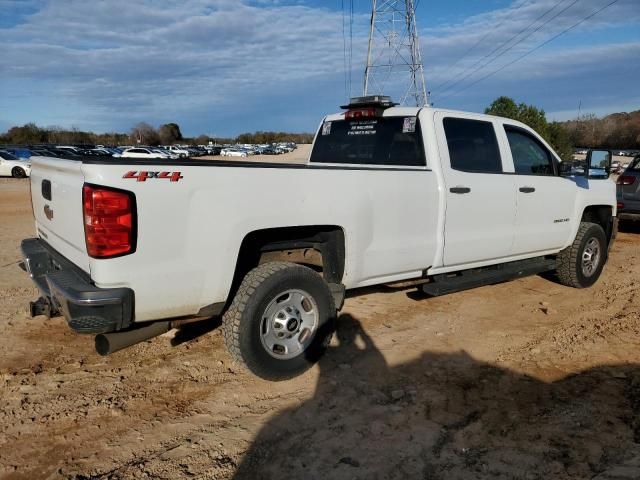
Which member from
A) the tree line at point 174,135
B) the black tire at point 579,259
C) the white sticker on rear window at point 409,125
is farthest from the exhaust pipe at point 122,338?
the tree line at point 174,135

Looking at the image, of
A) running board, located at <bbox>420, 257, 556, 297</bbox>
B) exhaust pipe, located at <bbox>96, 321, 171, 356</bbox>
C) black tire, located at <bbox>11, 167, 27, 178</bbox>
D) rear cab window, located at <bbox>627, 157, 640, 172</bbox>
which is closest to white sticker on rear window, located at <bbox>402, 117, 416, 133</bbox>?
running board, located at <bbox>420, 257, 556, 297</bbox>

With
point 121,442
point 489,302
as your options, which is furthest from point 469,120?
point 121,442

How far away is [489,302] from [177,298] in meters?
3.90

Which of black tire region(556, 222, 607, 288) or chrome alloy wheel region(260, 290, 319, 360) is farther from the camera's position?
black tire region(556, 222, 607, 288)

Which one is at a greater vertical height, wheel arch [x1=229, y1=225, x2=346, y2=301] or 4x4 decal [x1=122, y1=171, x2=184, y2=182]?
4x4 decal [x1=122, y1=171, x2=184, y2=182]

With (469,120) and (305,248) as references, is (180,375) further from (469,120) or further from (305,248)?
(469,120)

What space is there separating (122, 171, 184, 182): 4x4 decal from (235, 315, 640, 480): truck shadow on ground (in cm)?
165

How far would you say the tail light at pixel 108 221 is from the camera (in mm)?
2947

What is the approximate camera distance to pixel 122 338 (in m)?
3.27

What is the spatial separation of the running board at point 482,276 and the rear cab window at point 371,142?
1.11 metres

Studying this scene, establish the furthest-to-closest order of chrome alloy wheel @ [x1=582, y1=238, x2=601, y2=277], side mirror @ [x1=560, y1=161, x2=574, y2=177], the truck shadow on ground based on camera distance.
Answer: chrome alloy wheel @ [x1=582, y1=238, x2=601, y2=277], side mirror @ [x1=560, y1=161, x2=574, y2=177], the truck shadow on ground

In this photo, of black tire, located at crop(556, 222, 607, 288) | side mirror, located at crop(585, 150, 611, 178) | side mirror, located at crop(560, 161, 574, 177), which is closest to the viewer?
side mirror, located at crop(585, 150, 611, 178)

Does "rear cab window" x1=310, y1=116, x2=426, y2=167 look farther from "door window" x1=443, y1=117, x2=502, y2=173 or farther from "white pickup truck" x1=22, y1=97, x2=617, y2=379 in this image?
"door window" x1=443, y1=117, x2=502, y2=173

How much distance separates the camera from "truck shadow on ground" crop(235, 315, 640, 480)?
2.85 metres
